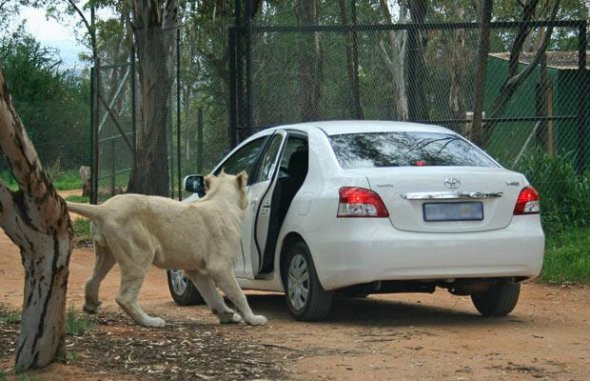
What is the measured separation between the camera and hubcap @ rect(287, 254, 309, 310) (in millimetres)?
9898

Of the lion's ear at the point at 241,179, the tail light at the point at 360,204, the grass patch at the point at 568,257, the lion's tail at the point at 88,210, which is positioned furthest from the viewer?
the grass patch at the point at 568,257

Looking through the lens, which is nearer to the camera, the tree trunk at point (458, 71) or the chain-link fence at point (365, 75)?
the chain-link fence at point (365, 75)

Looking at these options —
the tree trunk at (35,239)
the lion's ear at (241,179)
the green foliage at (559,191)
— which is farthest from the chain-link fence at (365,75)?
the tree trunk at (35,239)

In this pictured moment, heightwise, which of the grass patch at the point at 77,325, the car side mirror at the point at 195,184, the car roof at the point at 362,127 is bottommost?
the grass patch at the point at 77,325

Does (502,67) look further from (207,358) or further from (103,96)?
(207,358)

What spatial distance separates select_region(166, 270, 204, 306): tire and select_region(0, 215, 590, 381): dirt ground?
0.08 meters

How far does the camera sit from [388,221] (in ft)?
30.7

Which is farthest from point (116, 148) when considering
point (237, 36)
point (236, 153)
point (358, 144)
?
point (358, 144)

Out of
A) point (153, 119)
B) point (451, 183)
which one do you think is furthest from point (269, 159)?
point (153, 119)

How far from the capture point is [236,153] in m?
11.5

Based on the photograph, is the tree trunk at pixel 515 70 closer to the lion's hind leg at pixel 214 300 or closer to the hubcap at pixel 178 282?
the hubcap at pixel 178 282

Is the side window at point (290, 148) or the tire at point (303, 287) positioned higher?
the side window at point (290, 148)

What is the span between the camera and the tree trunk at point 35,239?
6.67 m

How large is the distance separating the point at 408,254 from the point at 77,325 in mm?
2392
